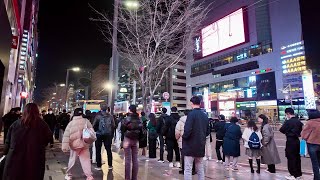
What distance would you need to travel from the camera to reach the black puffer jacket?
6.28 m

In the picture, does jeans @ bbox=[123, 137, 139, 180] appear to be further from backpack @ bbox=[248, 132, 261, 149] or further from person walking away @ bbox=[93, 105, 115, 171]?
backpack @ bbox=[248, 132, 261, 149]

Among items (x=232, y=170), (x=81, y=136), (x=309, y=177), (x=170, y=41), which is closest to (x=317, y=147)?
(x=309, y=177)

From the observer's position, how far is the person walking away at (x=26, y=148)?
397cm

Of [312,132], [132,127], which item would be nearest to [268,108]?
[312,132]

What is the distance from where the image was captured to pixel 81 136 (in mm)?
6238

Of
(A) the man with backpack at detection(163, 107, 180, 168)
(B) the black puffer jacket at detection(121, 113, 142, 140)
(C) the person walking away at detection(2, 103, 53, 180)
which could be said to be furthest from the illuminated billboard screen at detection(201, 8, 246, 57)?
(C) the person walking away at detection(2, 103, 53, 180)

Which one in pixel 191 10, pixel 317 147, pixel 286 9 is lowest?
pixel 317 147

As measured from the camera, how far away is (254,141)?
26.8 ft

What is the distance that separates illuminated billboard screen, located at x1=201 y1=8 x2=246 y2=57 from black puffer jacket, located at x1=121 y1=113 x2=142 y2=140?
21.2 m

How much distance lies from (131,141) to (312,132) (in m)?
4.57

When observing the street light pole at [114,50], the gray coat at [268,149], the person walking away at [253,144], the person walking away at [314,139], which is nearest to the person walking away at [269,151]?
the gray coat at [268,149]

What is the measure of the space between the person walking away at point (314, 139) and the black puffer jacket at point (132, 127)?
426cm

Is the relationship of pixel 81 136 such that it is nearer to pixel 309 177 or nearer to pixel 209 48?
pixel 309 177

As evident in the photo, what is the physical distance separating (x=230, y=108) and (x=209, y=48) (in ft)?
64.5
